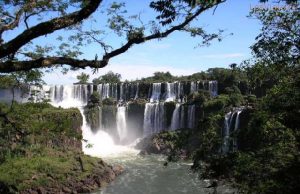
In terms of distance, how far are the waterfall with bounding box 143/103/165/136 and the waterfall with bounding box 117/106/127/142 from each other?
283cm

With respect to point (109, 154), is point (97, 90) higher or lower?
higher

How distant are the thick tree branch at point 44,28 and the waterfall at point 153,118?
44550 mm

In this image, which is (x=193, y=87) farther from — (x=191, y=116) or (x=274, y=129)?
(x=274, y=129)

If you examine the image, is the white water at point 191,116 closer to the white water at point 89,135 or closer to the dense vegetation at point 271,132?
the white water at point 89,135

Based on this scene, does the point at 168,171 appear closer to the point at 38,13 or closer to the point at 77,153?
the point at 77,153

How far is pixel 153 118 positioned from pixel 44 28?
45.7 meters

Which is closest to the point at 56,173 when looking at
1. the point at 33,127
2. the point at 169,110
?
the point at 33,127

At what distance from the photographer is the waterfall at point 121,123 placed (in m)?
52.8

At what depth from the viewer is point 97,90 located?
59656 millimetres

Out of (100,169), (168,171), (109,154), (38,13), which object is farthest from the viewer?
(109,154)

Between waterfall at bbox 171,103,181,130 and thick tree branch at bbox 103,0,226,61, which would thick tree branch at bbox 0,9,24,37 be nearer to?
thick tree branch at bbox 103,0,226,61

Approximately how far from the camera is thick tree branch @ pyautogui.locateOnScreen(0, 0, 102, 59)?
569cm

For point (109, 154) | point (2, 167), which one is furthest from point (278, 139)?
point (109, 154)

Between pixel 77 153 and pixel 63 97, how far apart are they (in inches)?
1000
